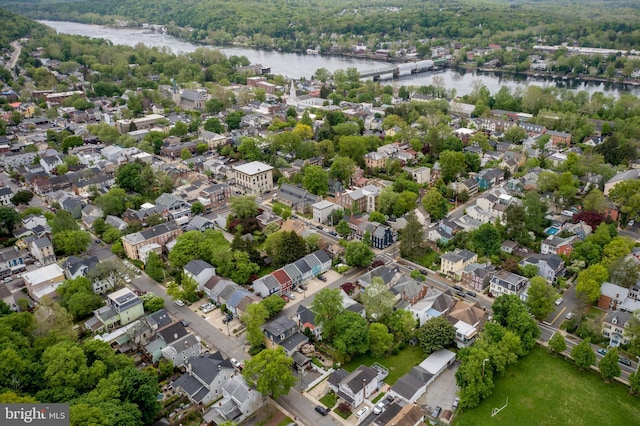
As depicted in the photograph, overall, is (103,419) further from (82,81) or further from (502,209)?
(82,81)

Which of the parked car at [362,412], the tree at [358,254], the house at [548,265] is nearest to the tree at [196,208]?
the tree at [358,254]

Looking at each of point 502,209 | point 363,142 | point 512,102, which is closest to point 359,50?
point 512,102

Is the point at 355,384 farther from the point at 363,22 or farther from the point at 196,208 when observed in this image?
the point at 363,22

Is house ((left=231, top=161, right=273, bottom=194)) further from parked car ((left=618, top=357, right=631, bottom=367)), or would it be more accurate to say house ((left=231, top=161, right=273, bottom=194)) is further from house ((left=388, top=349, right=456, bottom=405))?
parked car ((left=618, top=357, right=631, bottom=367))

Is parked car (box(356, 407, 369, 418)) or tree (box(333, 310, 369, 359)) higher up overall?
A: tree (box(333, 310, 369, 359))

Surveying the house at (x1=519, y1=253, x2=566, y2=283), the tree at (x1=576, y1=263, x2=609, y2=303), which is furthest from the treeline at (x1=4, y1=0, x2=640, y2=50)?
the tree at (x1=576, y1=263, x2=609, y2=303)

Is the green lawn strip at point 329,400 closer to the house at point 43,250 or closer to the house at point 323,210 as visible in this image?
the house at point 323,210
